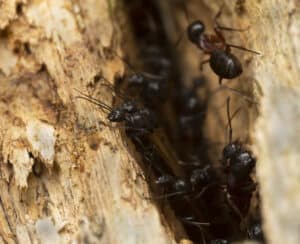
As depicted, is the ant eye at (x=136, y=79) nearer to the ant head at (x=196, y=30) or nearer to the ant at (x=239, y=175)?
the ant head at (x=196, y=30)

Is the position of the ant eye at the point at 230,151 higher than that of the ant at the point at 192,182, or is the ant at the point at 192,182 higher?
the ant eye at the point at 230,151

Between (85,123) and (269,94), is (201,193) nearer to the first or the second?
(85,123)

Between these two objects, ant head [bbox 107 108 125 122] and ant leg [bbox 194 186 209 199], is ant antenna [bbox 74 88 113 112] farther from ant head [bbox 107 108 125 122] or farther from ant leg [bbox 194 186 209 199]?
ant leg [bbox 194 186 209 199]

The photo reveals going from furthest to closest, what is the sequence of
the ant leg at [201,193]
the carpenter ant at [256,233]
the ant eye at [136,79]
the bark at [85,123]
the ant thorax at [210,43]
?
the ant thorax at [210,43], the ant eye at [136,79], the ant leg at [201,193], the carpenter ant at [256,233], the bark at [85,123]

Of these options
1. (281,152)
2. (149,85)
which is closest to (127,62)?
(149,85)

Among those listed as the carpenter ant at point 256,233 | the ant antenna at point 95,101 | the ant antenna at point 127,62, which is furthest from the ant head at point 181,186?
the ant antenna at point 127,62

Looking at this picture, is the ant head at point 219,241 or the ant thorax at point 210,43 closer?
the ant head at point 219,241

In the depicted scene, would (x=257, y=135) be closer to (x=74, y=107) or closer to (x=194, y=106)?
(x=74, y=107)

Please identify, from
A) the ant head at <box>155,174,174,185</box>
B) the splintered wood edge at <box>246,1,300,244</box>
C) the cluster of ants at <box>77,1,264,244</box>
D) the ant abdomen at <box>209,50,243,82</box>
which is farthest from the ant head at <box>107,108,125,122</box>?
the splintered wood edge at <box>246,1,300,244</box>

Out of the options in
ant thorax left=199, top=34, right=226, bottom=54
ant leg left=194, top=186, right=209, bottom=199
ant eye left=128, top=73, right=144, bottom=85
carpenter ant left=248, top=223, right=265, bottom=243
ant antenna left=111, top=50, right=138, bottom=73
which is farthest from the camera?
ant thorax left=199, top=34, right=226, bottom=54
